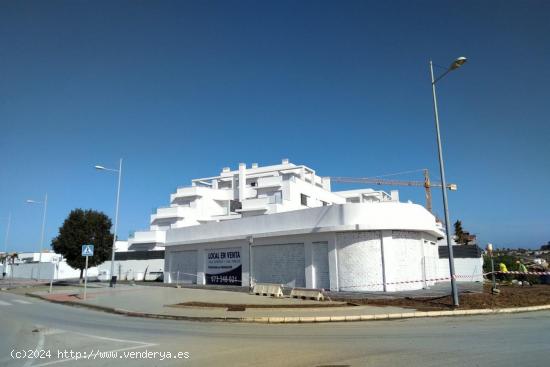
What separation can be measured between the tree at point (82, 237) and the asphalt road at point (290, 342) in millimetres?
24236

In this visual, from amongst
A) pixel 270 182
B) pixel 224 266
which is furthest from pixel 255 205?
pixel 224 266

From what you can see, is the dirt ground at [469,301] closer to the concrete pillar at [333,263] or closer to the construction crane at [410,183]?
the concrete pillar at [333,263]

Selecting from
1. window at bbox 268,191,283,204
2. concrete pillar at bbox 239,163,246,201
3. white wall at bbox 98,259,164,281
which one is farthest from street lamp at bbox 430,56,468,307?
concrete pillar at bbox 239,163,246,201

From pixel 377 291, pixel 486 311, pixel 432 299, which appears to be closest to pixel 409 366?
pixel 486 311

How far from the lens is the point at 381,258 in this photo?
24438mm

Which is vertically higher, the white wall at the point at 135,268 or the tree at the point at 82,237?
the tree at the point at 82,237

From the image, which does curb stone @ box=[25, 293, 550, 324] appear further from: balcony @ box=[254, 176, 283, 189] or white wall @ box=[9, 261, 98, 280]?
white wall @ box=[9, 261, 98, 280]

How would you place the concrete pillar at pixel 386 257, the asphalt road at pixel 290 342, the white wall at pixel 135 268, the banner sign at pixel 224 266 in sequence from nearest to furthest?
the asphalt road at pixel 290 342, the concrete pillar at pixel 386 257, the banner sign at pixel 224 266, the white wall at pixel 135 268

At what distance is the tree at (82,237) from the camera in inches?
1483

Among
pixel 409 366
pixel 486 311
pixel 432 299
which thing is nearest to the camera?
pixel 409 366

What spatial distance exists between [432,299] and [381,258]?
5720 millimetres

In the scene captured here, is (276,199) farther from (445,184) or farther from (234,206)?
(445,184)

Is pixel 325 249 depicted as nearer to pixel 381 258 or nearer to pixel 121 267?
pixel 381 258

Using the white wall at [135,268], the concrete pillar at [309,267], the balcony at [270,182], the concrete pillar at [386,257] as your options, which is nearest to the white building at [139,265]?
the white wall at [135,268]
